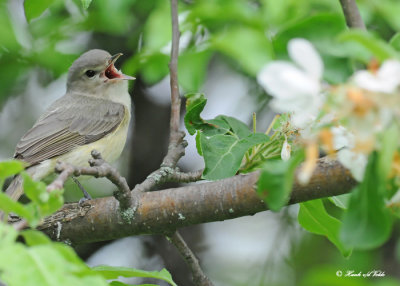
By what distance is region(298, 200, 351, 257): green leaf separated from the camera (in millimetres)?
2791

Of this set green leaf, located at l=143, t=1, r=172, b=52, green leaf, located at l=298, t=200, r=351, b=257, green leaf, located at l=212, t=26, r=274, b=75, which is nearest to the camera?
green leaf, located at l=298, t=200, r=351, b=257

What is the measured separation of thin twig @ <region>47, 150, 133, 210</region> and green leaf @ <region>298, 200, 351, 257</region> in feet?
2.76

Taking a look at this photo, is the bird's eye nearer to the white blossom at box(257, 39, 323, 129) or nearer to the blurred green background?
the blurred green background

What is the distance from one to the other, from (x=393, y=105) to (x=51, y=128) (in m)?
3.78

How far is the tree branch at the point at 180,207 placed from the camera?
235 centimetres

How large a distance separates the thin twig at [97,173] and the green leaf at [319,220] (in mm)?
841

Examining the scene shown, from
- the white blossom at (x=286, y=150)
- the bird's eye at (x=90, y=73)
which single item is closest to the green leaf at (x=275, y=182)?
the white blossom at (x=286, y=150)

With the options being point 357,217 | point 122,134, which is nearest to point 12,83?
point 122,134

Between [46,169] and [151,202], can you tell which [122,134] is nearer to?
[46,169]

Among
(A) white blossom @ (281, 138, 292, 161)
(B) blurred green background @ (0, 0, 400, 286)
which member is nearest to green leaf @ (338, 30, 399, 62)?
(A) white blossom @ (281, 138, 292, 161)

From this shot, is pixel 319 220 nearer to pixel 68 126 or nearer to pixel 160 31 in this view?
pixel 160 31

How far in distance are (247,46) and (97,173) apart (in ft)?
7.25

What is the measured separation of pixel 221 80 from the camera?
618 cm

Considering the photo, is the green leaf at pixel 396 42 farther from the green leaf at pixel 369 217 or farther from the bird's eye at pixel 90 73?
the bird's eye at pixel 90 73
